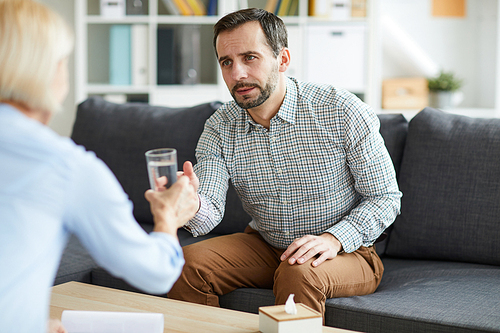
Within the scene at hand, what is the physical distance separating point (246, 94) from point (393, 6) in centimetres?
238

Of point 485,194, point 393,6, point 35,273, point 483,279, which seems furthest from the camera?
point 393,6

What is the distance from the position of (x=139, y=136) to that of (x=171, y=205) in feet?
4.47

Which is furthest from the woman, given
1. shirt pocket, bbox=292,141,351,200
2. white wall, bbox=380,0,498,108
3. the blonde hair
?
white wall, bbox=380,0,498,108

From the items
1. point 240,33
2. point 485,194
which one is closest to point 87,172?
point 240,33

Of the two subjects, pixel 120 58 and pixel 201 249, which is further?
pixel 120 58

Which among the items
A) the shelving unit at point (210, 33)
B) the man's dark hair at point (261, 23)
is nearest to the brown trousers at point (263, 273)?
the man's dark hair at point (261, 23)

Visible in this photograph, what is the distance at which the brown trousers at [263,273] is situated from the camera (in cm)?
133

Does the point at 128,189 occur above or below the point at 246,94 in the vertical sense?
below

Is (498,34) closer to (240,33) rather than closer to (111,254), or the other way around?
(240,33)

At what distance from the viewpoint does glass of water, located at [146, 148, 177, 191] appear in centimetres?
90

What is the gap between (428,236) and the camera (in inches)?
66.6

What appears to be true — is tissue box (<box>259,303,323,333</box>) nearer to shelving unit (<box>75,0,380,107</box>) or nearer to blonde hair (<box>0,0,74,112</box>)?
blonde hair (<box>0,0,74,112</box>)

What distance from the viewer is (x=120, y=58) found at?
10.5 feet

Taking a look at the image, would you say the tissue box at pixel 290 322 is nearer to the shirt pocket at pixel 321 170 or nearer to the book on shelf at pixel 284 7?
the shirt pocket at pixel 321 170
